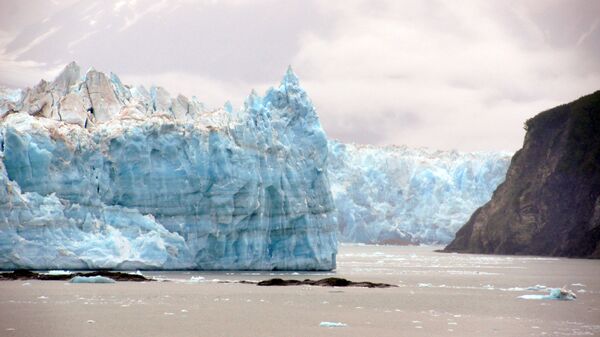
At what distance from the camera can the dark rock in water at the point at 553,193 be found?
101 meters

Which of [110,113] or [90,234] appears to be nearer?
[90,234]

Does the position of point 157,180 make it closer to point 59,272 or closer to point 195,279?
point 59,272

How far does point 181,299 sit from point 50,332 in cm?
1164

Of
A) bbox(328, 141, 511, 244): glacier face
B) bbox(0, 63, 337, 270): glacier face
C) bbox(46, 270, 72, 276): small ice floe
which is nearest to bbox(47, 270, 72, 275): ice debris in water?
bbox(46, 270, 72, 276): small ice floe

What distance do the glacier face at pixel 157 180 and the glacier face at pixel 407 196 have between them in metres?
84.8

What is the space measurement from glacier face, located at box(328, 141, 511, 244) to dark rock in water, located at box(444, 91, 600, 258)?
2927cm

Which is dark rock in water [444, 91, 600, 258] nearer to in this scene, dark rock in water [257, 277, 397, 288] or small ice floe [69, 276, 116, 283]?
dark rock in water [257, 277, 397, 288]

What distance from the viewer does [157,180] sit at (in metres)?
52.2

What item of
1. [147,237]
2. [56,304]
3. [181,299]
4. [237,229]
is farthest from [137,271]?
[56,304]

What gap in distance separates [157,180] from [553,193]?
63669 mm

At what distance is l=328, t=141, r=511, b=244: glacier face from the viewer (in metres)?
146

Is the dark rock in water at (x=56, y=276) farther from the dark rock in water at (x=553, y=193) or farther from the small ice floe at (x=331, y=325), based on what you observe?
the dark rock in water at (x=553, y=193)

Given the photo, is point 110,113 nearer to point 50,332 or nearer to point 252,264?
point 252,264

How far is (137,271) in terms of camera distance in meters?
50.8
